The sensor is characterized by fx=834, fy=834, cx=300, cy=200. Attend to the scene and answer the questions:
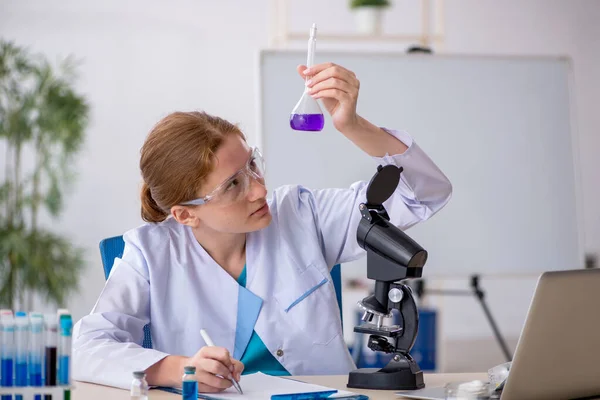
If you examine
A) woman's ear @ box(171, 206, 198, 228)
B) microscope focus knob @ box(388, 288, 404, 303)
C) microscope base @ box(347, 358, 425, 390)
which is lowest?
microscope base @ box(347, 358, 425, 390)

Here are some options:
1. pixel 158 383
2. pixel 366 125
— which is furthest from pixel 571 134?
pixel 158 383

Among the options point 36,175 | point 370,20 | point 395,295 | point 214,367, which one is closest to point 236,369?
point 214,367

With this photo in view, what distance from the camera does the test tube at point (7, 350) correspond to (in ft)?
3.48

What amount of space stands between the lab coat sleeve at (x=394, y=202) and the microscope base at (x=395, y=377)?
1.52 ft

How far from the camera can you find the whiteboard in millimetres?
3539

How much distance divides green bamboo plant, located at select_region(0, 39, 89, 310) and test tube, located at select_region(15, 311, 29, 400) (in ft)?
11.6

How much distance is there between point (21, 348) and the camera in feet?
3.50

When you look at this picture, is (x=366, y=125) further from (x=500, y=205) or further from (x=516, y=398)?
(x=500, y=205)

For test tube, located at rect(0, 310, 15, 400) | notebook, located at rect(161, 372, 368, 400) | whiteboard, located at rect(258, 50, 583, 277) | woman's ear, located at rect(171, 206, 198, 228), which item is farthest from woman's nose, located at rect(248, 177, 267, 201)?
whiteboard, located at rect(258, 50, 583, 277)

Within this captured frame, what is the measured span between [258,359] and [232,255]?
9.2 inches

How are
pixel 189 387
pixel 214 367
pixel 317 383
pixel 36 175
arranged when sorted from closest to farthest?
pixel 189 387, pixel 214 367, pixel 317 383, pixel 36 175

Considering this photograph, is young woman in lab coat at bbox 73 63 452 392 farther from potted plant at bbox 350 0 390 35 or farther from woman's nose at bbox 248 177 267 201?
potted plant at bbox 350 0 390 35

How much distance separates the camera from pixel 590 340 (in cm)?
119

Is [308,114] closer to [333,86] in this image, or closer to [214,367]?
[333,86]
